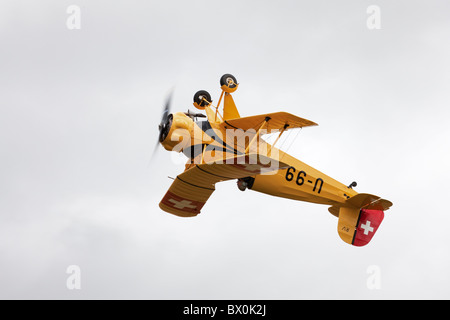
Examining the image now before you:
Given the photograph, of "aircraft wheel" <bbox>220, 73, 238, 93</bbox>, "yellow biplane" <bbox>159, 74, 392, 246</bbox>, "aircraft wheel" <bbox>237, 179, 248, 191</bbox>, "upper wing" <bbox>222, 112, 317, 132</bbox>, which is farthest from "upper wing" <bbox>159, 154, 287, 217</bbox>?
"aircraft wheel" <bbox>220, 73, 238, 93</bbox>

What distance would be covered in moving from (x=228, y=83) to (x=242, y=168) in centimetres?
467

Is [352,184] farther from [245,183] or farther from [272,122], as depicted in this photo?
[272,122]

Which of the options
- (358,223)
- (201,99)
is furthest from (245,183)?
(358,223)

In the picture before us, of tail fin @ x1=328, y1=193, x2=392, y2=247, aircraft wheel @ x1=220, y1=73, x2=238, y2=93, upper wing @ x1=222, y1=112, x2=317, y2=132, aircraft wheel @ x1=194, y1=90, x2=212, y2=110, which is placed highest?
aircraft wheel @ x1=220, y1=73, x2=238, y2=93

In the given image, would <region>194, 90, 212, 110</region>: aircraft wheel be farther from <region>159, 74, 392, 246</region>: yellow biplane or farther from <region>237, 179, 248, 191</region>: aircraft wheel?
<region>237, 179, 248, 191</region>: aircraft wheel

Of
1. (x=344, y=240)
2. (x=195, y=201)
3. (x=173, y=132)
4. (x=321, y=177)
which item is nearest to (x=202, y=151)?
(x=173, y=132)

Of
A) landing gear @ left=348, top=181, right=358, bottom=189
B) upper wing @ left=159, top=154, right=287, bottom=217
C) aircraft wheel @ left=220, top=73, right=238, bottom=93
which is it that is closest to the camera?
upper wing @ left=159, top=154, right=287, bottom=217

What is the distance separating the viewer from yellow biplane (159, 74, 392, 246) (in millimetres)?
23266

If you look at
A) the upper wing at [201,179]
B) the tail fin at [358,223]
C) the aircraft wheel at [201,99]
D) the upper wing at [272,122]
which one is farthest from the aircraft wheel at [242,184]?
the tail fin at [358,223]

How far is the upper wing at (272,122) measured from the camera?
22.9 m

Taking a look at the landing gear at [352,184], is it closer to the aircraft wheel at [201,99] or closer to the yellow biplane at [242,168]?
the yellow biplane at [242,168]

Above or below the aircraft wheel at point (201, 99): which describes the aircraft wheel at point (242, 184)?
below

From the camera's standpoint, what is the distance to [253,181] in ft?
81.5

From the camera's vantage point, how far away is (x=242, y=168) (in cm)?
2206
